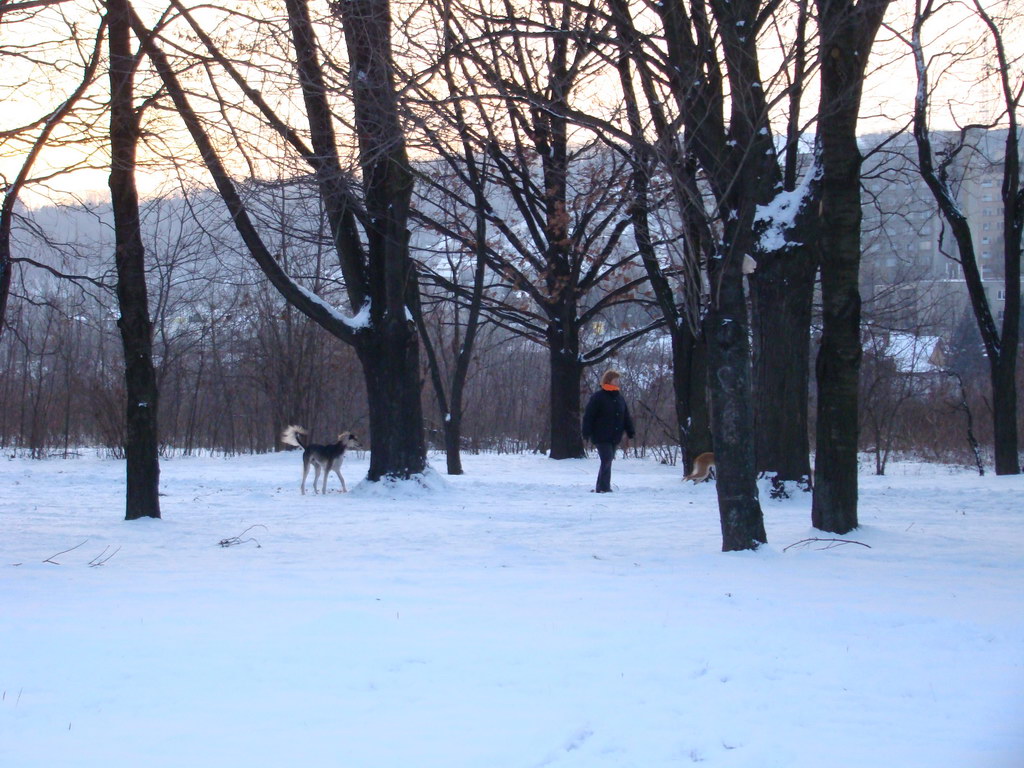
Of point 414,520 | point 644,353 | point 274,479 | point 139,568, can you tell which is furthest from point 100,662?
point 644,353

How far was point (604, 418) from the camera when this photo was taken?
1446cm

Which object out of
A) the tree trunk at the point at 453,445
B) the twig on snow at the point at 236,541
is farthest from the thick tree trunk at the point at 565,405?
the twig on snow at the point at 236,541

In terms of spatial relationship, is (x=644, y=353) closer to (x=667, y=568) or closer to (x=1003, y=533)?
(x=1003, y=533)

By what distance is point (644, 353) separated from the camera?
120ft

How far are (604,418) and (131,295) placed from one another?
7294 mm

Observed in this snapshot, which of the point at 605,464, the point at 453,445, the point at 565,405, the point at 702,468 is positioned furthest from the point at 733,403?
the point at 565,405

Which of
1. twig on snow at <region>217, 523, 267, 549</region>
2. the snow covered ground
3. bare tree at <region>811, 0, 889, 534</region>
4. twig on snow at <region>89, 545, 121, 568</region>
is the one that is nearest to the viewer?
the snow covered ground

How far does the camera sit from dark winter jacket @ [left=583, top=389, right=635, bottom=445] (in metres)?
14.4

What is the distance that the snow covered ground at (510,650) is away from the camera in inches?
152

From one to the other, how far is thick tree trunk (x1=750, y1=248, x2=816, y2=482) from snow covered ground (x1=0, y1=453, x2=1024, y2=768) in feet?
7.81

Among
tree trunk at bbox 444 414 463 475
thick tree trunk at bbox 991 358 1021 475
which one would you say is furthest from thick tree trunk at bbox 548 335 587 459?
thick tree trunk at bbox 991 358 1021 475

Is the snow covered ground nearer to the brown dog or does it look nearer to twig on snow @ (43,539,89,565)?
twig on snow @ (43,539,89,565)

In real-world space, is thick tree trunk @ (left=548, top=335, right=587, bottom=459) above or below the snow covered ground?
above

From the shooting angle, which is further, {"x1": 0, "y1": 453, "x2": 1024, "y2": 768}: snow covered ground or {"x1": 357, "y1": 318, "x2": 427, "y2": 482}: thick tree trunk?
{"x1": 357, "y1": 318, "x2": 427, "y2": 482}: thick tree trunk
